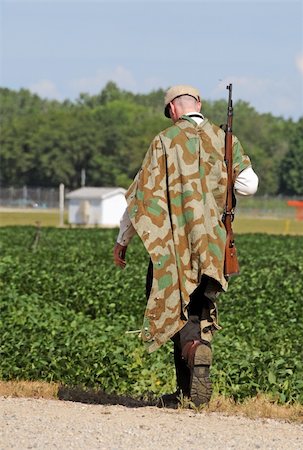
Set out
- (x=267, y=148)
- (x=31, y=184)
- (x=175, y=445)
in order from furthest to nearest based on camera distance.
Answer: (x=267, y=148) → (x=31, y=184) → (x=175, y=445)

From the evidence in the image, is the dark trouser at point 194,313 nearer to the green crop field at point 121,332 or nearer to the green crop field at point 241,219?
the green crop field at point 121,332

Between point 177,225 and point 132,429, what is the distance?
4.74 ft

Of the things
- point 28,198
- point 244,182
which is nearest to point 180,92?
point 244,182

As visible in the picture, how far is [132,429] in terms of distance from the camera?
7211 mm

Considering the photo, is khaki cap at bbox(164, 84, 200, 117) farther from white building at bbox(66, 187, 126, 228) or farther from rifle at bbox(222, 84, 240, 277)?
white building at bbox(66, 187, 126, 228)

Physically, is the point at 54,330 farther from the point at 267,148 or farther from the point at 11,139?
the point at 267,148

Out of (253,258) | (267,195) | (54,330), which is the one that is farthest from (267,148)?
(54,330)

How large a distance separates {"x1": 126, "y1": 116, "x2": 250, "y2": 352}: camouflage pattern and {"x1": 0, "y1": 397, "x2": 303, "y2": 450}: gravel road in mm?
579

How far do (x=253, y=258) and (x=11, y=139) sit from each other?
105m

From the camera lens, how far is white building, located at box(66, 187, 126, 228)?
81.5m

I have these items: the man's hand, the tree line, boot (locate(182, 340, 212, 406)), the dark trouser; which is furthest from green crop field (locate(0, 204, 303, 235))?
boot (locate(182, 340, 212, 406))

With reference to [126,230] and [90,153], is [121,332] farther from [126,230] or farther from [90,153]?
[90,153]

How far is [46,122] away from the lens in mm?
137250

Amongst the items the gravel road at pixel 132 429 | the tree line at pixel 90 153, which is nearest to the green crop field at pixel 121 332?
the gravel road at pixel 132 429
